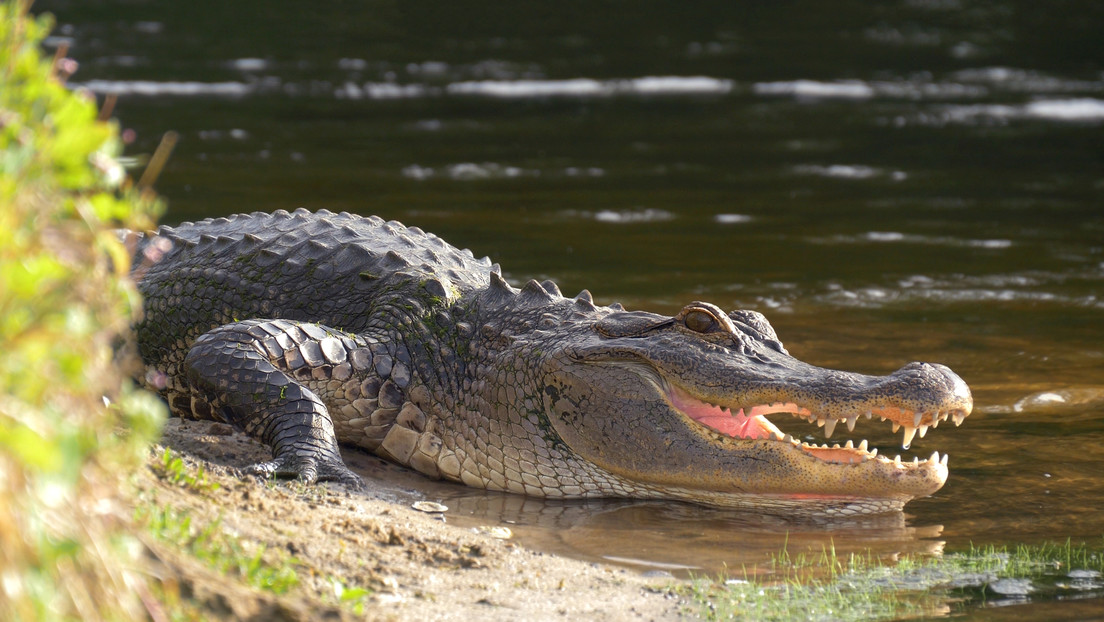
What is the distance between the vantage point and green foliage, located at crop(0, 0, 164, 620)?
179 centimetres

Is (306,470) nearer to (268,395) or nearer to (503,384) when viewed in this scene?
(268,395)

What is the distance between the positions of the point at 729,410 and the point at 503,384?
93cm

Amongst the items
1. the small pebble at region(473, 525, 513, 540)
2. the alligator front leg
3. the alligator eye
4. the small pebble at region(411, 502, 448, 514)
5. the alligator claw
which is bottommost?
the small pebble at region(411, 502, 448, 514)

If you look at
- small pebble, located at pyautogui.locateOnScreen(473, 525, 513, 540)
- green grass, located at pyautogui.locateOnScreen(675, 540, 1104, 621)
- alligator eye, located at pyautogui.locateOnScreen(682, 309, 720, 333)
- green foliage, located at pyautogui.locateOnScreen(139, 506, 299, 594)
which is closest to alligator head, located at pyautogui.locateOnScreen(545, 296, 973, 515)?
→ alligator eye, located at pyautogui.locateOnScreen(682, 309, 720, 333)

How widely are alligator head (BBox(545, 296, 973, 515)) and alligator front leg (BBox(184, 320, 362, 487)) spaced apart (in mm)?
927

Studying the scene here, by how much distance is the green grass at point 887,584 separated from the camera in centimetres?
345

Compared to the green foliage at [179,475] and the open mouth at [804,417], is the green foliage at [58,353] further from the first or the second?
the open mouth at [804,417]

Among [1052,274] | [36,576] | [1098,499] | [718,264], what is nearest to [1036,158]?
[1052,274]

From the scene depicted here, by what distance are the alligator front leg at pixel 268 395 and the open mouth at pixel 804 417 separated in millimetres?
1351

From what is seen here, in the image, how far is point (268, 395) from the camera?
15.4ft

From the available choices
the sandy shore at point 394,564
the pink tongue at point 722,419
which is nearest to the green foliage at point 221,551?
the sandy shore at point 394,564

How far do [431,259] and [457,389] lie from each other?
2.50 feet

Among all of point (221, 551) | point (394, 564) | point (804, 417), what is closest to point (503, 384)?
point (804, 417)

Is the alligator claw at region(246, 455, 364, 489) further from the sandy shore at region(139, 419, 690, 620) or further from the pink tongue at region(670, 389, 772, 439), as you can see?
the pink tongue at region(670, 389, 772, 439)
